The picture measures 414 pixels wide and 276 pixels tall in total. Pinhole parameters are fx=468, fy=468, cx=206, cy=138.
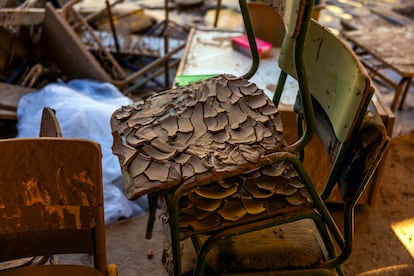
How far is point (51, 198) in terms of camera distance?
115 centimetres

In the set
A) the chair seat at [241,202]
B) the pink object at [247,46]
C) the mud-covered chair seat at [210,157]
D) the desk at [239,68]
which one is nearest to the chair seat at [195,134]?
the mud-covered chair seat at [210,157]

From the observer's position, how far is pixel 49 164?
1.10 m

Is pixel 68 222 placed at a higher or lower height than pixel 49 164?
lower

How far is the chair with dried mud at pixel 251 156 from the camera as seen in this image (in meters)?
1.13

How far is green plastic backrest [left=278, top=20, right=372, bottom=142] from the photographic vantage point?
1.12 metres

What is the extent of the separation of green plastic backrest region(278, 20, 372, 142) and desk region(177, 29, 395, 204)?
23.9 inches

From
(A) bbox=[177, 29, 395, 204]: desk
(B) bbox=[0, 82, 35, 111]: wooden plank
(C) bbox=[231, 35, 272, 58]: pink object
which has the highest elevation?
(C) bbox=[231, 35, 272, 58]: pink object

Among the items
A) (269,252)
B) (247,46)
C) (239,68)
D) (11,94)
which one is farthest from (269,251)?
(11,94)

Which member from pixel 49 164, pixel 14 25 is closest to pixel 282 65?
pixel 49 164

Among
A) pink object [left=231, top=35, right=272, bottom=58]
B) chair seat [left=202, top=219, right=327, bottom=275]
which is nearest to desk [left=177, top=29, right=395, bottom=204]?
pink object [left=231, top=35, right=272, bottom=58]

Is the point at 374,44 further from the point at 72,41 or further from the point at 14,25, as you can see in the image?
the point at 14,25

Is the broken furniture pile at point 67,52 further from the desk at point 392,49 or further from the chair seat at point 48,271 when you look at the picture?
the chair seat at point 48,271

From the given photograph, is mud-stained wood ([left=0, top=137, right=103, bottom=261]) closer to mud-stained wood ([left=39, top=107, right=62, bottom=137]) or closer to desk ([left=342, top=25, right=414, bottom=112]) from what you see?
mud-stained wood ([left=39, top=107, right=62, bottom=137])

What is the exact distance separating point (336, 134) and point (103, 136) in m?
1.50
